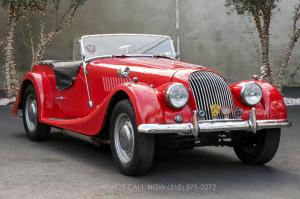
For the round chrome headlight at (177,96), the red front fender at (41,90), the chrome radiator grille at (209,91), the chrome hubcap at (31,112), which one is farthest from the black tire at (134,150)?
the chrome hubcap at (31,112)

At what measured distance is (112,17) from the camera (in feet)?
51.2

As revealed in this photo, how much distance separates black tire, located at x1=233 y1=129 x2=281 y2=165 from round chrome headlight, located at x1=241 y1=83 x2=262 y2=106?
371 mm

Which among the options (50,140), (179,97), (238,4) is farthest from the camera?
(238,4)

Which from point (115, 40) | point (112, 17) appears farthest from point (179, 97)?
point (112, 17)

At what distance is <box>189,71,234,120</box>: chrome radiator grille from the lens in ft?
18.2

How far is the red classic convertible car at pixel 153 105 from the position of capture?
17.3 ft

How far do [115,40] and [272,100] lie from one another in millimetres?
2339

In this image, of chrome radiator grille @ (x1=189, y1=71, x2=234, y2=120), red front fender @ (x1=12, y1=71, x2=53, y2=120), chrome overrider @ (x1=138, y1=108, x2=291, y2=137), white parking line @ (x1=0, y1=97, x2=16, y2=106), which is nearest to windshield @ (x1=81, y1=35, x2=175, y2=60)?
red front fender @ (x1=12, y1=71, x2=53, y2=120)

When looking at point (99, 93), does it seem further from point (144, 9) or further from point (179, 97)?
point (144, 9)

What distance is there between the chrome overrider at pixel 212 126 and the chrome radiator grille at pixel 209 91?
0.18 m

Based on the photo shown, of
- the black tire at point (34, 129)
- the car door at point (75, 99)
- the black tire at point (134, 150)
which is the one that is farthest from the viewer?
the black tire at point (34, 129)

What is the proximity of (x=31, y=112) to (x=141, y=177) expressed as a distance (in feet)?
10.00

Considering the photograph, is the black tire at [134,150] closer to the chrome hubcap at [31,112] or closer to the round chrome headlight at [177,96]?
the round chrome headlight at [177,96]

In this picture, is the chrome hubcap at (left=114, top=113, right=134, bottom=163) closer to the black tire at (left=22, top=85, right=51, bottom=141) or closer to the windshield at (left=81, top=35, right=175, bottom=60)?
the windshield at (left=81, top=35, right=175, bottom=60)
